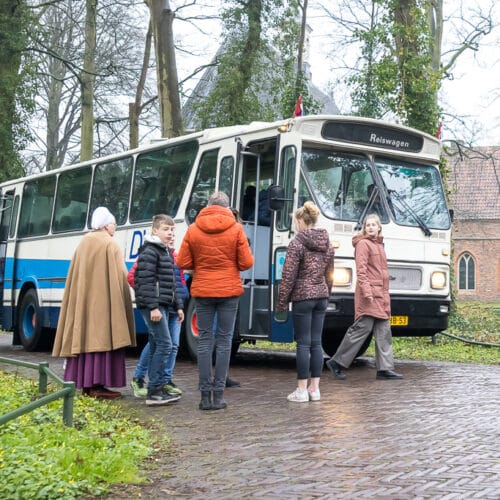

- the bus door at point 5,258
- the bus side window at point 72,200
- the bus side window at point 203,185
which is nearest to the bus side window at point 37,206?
the bus side window at point 72,200

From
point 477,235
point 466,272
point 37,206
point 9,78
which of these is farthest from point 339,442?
point 466,272

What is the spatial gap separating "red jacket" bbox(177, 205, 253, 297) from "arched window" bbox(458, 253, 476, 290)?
4874cm

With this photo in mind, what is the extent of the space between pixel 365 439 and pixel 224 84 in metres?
17.2

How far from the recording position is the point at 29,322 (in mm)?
16719

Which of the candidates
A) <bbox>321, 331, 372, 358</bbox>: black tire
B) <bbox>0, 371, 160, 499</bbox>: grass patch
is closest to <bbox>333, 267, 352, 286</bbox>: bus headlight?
<bbox>321, 331, 372, 358</bbox>: black tire

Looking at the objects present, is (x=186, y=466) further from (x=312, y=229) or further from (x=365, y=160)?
(x=365, y=160)

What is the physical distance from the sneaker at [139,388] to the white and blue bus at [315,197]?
2298 mm

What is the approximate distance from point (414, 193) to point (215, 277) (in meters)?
4.73

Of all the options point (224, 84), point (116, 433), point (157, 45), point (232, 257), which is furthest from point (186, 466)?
point (224, 84)

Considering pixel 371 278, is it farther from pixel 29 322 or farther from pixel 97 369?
pixel 29 322

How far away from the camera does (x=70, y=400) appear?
6.79m

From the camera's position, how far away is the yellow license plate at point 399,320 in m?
11.7

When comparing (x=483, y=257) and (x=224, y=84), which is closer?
(x=224, y=84)

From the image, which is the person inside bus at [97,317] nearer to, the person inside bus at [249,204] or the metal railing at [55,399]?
the metal railing at [55,399]
